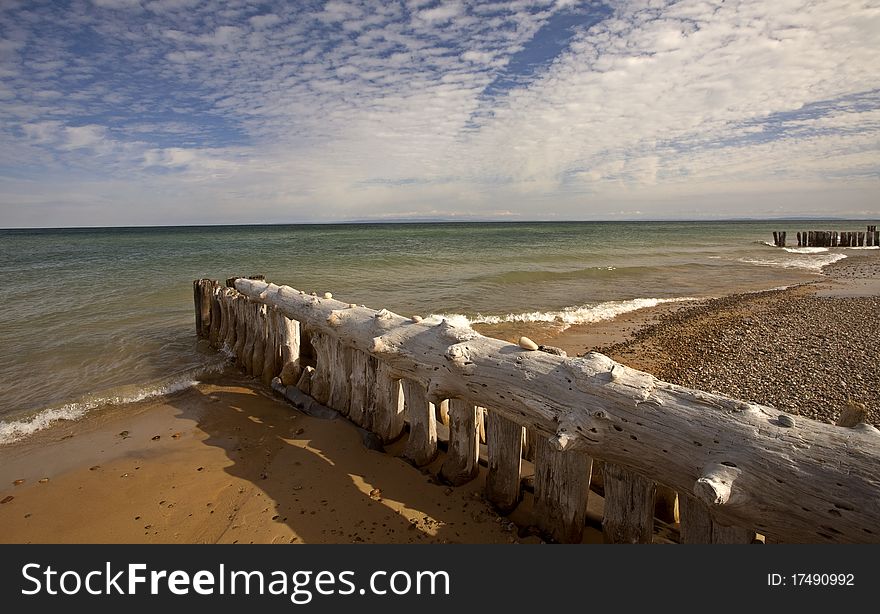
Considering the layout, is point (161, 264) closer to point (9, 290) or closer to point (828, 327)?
point (9, 290)

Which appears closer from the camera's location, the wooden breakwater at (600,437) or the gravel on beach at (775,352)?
the wooden breakwater at (600,437)

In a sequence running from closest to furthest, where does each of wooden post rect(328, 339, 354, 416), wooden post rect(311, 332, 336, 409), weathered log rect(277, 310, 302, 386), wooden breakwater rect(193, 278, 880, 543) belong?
wooden breakwater rect(193, 278, 880, 543) < wooden post rect(328, 339, 354, 416) < wooden post rect(311, 332, 336, 409) < weathered log rect(277, 310, 302, 386)

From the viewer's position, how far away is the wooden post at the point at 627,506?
3217 mm

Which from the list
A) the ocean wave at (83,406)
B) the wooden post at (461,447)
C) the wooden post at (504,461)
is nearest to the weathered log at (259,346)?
the ocean wave at (83,406)

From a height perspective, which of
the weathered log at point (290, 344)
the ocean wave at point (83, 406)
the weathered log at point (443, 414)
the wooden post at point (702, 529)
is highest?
the weathered log at point (290, 344)

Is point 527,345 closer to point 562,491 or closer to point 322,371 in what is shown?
point 562,491

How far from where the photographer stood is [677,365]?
316 inches

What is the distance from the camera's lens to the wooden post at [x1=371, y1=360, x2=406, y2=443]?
5.28m

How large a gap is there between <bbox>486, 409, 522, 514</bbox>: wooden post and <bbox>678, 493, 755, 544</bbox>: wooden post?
4.33 feet

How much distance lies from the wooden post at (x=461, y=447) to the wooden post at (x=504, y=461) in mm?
308

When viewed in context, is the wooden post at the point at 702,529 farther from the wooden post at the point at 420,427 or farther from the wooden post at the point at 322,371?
the wooden post at the point at 322,371

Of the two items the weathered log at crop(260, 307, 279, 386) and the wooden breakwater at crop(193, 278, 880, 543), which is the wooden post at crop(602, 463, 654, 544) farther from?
the weathered log at crop(260, 307, 279, 386)

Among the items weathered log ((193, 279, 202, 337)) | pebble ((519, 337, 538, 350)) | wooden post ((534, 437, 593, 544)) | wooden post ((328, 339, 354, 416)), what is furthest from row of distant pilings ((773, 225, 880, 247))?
wooden post ((534, 437, 593, 544))

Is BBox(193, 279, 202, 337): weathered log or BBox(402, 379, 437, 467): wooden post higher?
BBox(193, 279, 202, 337): weathered log
